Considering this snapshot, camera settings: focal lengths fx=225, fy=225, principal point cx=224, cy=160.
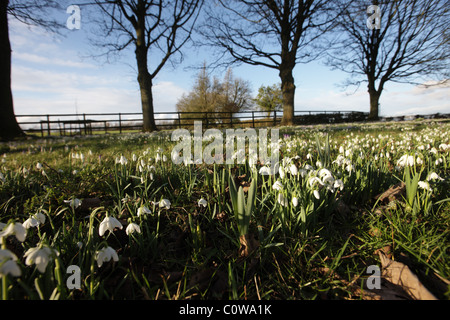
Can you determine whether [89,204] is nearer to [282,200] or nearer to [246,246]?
[246,246]

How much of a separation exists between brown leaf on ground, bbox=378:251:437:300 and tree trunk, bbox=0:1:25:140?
457 inches

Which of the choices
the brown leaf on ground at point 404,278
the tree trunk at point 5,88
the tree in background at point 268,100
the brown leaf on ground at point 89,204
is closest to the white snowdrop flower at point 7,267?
the brown leaf on ground at point 89,204

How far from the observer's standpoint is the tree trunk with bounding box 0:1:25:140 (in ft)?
28.5

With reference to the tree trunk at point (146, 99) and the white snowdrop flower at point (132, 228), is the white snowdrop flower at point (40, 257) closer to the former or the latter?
the white snowdrop flower at point (132, 228)

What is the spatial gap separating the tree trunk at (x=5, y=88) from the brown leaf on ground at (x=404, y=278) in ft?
38.1

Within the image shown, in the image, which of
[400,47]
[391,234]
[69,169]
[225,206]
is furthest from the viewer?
[400,47]

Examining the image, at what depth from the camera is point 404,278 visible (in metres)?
1.04

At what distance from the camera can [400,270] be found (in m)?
1.07

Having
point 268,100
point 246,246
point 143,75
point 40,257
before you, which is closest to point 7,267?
point 40,257

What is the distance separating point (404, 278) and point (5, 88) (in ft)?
41.8

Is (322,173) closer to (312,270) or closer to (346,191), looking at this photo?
(346,191)

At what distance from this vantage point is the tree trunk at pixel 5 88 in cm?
869
